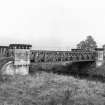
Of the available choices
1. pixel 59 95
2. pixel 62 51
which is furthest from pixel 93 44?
pixel 59 95

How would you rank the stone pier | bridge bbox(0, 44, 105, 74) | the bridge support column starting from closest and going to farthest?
the stone pier, bridge bbox(0, 44, 105, 74), the bridge support column

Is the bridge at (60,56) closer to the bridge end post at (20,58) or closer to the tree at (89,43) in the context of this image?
the bridge end post at (20,58)

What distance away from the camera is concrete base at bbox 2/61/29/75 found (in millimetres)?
21009

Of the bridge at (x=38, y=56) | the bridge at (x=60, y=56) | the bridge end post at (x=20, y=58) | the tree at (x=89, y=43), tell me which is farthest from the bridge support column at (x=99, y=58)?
the tree at (x=89, y=43)

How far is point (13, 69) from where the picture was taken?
22.5 metres

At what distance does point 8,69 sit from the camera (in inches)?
852

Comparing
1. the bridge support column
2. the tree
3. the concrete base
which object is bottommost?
the concrete base

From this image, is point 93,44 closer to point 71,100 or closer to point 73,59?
point 73,59

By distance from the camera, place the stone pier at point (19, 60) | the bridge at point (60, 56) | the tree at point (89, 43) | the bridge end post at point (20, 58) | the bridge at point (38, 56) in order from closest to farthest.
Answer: the stone pier at point (19, 60) → the bridge end post at point (20, 58) → the bridge at point (38, 56) → the bridge at point (60, 56) → the tree at point (89, 43)

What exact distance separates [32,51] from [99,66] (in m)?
21.0

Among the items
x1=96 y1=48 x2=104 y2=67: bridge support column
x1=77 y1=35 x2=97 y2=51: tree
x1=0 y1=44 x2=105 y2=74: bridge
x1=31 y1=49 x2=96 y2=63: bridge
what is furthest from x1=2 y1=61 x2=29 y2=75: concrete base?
x1=77 y1=35 x2=97 y2=51: tree

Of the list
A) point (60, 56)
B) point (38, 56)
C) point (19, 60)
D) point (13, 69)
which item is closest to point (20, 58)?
point (19, 60)

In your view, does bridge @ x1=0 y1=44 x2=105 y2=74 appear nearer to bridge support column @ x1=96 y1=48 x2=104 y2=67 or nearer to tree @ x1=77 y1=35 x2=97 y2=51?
bridge support column @ x1=96 y1=48 x2=104 y2=67

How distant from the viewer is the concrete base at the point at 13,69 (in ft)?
68.9
